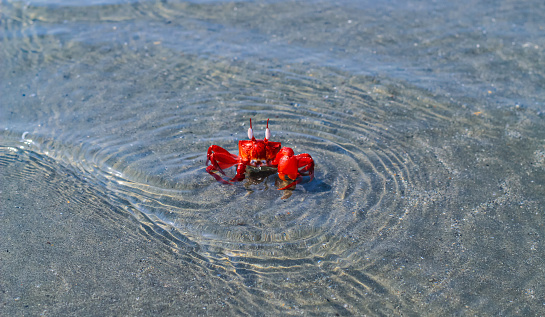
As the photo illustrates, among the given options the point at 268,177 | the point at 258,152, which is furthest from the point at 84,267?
the point at 268,177

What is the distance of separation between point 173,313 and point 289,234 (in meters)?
1.37

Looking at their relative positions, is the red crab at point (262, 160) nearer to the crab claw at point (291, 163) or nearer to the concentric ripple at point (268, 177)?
the crab claw at point (291, 163)

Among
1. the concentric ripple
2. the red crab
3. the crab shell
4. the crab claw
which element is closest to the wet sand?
the concentric ripple

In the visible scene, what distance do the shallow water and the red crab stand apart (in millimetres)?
181

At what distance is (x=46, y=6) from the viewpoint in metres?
9.51

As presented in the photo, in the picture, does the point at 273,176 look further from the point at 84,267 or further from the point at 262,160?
the point at 84,267

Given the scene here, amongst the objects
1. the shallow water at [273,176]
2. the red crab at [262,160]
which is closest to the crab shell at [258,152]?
the red crab at [262,160]

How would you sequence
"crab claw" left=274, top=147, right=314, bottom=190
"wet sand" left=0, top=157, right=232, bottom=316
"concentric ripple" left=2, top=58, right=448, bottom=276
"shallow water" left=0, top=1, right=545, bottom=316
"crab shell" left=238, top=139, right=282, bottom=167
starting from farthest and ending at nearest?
1. "crab shell" left=238, top=139, right=282, bottom=167
2. "crab claw" left=274, top=147, right=314, bottom=190
3. "concentric ripple" left=2, top=58, right=448, bottom=276
4. "shallow water" left=0, top=1, right=545, bottom=316
5. "wet sand" left=0, top=157, right=232, bottom=316

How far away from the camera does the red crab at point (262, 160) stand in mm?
4953

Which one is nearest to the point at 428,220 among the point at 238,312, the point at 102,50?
the point at 238,312

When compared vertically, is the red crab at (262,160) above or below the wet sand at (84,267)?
above

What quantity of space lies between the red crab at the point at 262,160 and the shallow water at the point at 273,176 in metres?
0.18

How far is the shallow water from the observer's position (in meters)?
3.91

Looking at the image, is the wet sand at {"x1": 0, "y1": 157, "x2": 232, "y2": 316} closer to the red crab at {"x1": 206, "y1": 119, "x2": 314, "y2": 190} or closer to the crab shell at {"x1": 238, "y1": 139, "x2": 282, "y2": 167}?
the red crab at {"x1": 206, "y1": 119, "x2": 314, "y2": 190}
